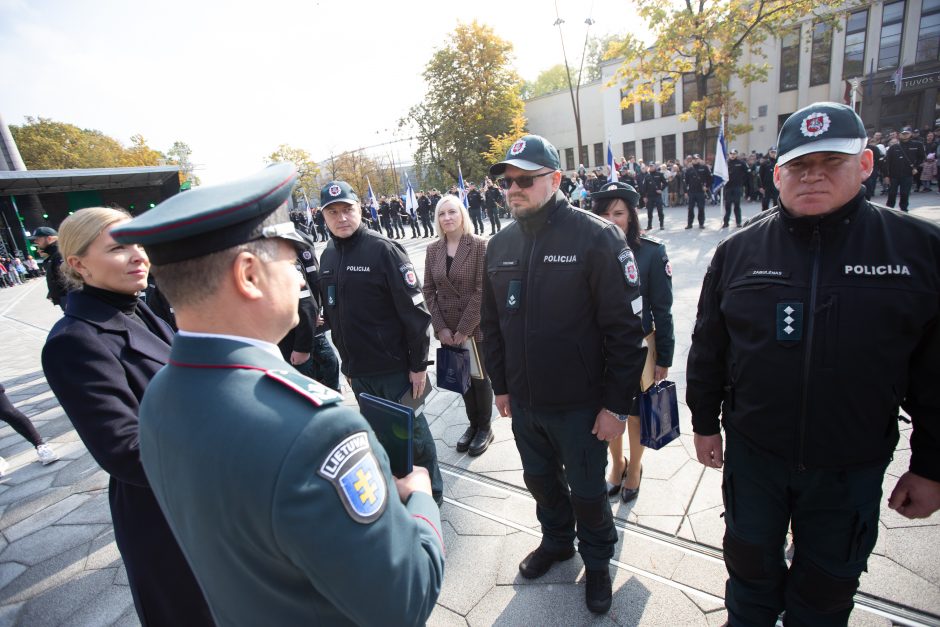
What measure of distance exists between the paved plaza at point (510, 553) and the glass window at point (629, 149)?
32149 millimetres

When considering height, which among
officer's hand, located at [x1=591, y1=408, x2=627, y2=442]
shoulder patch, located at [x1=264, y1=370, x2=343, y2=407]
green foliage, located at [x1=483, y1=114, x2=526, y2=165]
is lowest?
officer's hand, located at [x1=591, y1=408, x2=627, y2=442]

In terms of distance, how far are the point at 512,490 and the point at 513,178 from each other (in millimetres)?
2280

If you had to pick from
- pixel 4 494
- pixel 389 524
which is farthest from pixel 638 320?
pixel 4 494

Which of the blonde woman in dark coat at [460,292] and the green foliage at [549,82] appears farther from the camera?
the green foliage at [549,82]

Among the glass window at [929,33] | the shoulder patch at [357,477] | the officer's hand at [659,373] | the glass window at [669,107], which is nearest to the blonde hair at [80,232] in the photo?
the shoulder patch at [357,477]

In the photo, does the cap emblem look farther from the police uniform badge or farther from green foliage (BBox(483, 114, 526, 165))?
green foliage (BBox(483, 114, 526, 165))

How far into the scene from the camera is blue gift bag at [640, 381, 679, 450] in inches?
109

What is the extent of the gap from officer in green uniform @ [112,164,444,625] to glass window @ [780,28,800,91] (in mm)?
33759

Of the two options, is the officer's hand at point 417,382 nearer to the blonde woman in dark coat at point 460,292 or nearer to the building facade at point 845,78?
the blonde woman in dark coat at point 460,292

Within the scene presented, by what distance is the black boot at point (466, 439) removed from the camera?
13.4 feet

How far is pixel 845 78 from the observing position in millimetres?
24703

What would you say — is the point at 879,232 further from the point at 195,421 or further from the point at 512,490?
the point at 512,490

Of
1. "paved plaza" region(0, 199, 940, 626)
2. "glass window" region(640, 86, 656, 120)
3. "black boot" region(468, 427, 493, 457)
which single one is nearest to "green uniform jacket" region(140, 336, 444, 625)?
"paved plaza" region(0, 199, 940, 626)

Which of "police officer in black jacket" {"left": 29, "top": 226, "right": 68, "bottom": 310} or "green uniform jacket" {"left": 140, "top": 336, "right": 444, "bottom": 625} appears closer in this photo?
"green uniform jacket" {"left": 140, "top": 336, "right": 444, "bottom": 625}
